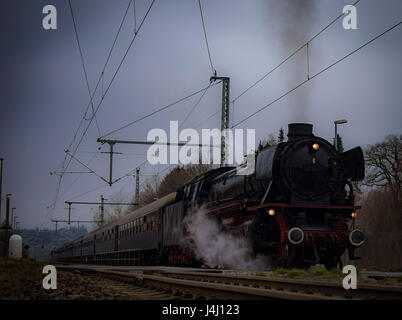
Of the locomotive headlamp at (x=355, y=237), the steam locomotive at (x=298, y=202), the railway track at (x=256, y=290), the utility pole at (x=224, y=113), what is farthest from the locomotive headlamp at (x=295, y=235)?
the utility pole at (x=224, y=113)

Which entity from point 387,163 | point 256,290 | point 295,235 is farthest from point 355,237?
point 387,163

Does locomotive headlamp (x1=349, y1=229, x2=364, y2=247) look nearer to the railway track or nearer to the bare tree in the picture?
the railway track

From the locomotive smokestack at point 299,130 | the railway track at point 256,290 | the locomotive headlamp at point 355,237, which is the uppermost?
the locomotive smokestack at point 299,130

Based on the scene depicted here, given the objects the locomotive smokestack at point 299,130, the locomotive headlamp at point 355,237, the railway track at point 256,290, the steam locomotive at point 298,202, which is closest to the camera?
the railway track at point 256,290

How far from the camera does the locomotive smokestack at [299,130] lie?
17531 mm

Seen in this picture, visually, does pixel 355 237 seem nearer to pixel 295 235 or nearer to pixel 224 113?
pixel 295 235

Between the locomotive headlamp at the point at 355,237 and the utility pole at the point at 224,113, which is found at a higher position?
the utility pole at the point at 224,113

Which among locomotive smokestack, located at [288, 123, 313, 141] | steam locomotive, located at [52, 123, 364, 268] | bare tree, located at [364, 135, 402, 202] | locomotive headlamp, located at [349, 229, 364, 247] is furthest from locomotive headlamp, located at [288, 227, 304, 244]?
bare tree, located at [364, 135, 402, 202]

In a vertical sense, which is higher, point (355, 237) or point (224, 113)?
point (224, 113)

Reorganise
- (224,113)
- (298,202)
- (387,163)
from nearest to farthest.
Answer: (298,202) < (224,113) < (387,163)

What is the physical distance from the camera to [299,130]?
17.6 metres

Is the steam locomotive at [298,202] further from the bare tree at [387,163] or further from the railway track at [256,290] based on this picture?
the bare tree at [387,163]
